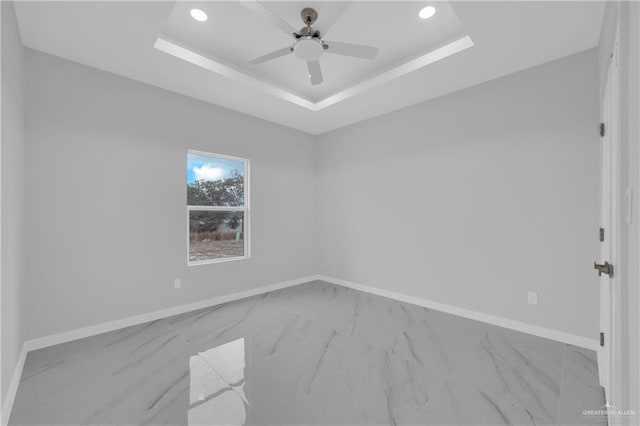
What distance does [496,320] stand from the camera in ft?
10.0

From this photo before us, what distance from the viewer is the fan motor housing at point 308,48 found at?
2.24m

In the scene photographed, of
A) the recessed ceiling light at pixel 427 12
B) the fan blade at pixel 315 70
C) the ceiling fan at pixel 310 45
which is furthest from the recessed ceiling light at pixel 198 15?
the recessed ceiling light at pixel 427 12

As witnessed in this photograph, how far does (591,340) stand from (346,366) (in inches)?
89.3

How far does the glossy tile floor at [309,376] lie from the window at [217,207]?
3.36 ft

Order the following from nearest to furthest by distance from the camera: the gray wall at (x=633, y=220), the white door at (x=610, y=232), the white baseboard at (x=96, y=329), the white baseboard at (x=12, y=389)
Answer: the gray wall at (x=633, y=220) < the white door at (x=610, y=232) < the white baseboard at (x=12, y=389) < the white baseboard at (x=96, y=329)

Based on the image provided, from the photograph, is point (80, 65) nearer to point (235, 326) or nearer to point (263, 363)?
point (235, 326)

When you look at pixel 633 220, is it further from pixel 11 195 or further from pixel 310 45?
pixel 11 195

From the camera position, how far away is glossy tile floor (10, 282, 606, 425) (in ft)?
5.67

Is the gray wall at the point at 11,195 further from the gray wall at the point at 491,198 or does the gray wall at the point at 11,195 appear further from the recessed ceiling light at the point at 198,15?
the gray wall at the point at 491,198

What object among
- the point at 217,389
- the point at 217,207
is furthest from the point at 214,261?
the point at 217,389

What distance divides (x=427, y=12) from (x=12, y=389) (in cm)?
423

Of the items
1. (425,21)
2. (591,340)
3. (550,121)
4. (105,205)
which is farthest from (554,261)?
(105,205)

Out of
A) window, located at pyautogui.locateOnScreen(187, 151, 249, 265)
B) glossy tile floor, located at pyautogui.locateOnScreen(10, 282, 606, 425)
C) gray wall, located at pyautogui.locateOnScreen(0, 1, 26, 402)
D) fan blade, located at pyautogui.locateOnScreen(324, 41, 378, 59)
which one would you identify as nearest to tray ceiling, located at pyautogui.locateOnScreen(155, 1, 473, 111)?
fan blade, located at pyautogui.locateOnScreen(324, 41, 378, 59)

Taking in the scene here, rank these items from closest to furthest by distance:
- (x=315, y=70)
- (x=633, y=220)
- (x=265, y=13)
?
1. (x=633, y=220)
2. (x=265, y=13)
3. (x=315, y=70)
